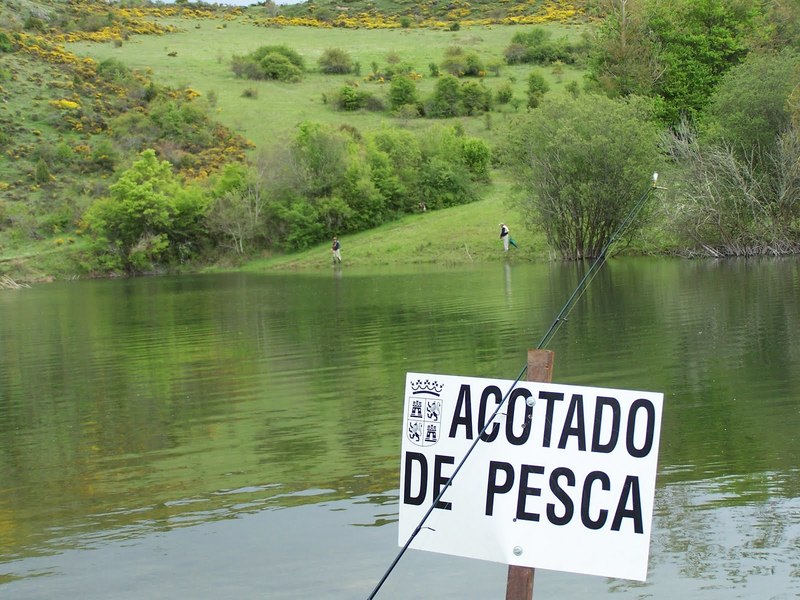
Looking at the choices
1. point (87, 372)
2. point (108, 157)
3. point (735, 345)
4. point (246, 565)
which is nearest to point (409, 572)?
point (246, 565)

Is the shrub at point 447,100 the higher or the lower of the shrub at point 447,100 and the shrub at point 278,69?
the lower

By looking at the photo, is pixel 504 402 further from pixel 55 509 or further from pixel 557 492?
pixel 55 509

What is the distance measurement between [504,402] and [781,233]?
148 feet

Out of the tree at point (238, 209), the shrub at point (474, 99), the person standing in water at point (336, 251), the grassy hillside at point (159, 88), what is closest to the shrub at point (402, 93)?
→ the grassy hillside at point (159, 88)

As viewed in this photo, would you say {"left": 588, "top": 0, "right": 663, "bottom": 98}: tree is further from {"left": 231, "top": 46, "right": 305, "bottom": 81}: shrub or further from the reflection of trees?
the reflection of trees

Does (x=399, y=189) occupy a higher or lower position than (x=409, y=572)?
higher

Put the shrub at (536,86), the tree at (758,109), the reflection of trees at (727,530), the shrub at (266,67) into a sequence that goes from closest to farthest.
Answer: the reflection of trees at (727,530) < the tree at (758,109) < the shrub at (536,86) < the shrub at (266,67)

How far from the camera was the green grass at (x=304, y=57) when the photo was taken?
305 ft

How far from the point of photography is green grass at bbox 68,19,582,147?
305ft

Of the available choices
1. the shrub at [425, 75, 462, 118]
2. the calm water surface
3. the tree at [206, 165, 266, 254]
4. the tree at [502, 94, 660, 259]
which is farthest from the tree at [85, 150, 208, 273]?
the calm water surface

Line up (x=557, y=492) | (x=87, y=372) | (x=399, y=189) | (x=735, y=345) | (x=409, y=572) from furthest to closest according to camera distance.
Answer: (x=399, y=189), (x=87, y=372), (x=735, y=345), (x=409, y=572), (x=557, y=492)

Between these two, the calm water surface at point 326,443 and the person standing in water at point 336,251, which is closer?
the calm water surface at point 326,443

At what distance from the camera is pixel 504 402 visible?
4.91 meters

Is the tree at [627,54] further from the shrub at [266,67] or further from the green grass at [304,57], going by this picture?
the shrub at [266,67]
